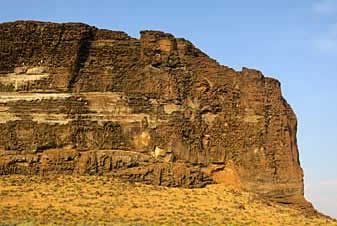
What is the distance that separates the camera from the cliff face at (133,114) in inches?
1142

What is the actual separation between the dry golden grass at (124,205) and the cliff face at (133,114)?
3.02 ft

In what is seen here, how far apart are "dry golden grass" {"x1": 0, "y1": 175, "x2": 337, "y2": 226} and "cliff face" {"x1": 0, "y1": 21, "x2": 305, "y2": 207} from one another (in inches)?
36.2

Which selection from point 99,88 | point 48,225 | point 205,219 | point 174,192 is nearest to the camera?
point 48,225

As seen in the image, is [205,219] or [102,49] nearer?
[205,219]

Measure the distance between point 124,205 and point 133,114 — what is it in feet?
18.3

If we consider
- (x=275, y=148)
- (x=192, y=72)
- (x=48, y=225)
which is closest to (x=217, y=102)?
(x=192, y=72)

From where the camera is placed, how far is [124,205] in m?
26.1

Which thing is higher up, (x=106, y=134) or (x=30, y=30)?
(x=30, y=30)

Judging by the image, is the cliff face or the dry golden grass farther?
the cliff face

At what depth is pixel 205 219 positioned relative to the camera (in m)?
25.1

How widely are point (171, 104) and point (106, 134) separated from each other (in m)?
3.73

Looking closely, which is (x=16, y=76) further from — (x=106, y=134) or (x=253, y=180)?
(x=253, y=180)

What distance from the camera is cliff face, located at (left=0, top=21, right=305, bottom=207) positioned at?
29000 mm

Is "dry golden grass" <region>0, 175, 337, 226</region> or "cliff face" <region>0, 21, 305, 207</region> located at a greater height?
"cliff face" <region>0, 21, 305, 207</region>
